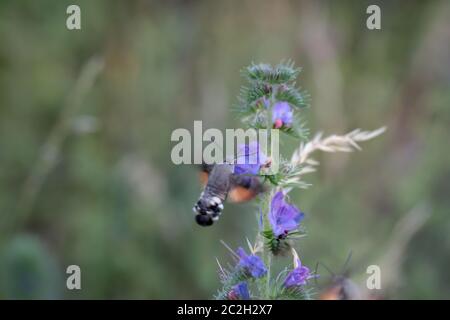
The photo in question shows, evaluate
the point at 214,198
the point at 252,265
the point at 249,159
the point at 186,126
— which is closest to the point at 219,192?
the point at 214,198

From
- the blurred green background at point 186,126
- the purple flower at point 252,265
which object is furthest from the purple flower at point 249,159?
the blurred green background at point 186,126

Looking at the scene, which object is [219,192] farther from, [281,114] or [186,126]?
[186,126]

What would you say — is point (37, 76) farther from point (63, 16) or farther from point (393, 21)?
point (393, 21)

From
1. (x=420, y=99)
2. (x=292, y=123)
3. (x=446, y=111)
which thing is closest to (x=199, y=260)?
(x=446, y=111)

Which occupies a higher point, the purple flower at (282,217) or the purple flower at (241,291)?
the purple flower at (282,217)

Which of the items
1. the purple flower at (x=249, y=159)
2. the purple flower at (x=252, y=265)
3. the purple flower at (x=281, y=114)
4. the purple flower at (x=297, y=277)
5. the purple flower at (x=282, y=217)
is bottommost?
the purple flower at (x=297, y=277)

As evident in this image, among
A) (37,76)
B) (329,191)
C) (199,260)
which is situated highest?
(37,76)

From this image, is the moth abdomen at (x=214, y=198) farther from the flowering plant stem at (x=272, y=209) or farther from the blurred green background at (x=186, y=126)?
the blurred green background at (x=186, y=126)
